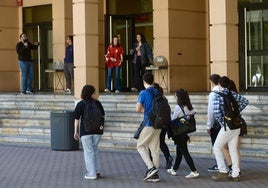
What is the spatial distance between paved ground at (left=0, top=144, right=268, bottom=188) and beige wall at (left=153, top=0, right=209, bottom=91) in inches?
237

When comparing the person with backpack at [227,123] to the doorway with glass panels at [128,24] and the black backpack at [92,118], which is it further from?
the doorway with glass panels at [128,24]

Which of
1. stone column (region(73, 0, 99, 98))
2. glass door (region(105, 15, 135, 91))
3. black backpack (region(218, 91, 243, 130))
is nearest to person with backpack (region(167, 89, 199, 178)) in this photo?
black backpack (region(218, 91, 243, 130))

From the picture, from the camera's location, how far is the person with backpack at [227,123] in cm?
1066

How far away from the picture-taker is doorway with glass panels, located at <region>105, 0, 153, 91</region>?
22.6 m

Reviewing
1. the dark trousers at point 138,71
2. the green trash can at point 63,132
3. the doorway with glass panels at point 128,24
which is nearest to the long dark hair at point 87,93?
the green trash can at point 63,132

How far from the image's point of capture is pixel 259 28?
67.8 feet

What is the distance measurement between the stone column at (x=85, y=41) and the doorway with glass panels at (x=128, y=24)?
201 inches

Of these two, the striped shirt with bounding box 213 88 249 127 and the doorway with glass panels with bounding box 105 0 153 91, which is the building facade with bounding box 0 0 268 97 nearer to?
the doorway with glass panels with bounding box 105 0 153 91

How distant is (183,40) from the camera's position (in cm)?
2061

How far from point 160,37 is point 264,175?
9.63 m

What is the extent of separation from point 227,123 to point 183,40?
1021 cm

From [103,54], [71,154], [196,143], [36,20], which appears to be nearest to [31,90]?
[103,54]

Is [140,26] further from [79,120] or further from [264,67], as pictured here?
[79,120]

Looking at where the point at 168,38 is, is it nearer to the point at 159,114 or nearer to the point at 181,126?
the point at 181,126
